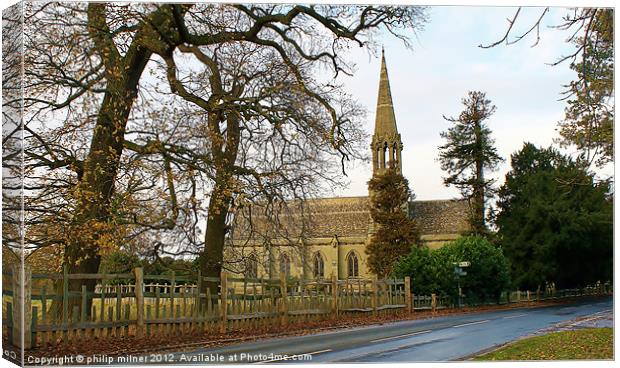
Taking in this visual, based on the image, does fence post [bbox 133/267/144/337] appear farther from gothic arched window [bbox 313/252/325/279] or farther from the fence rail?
gothic arched window [bbox 313/252/325/279]

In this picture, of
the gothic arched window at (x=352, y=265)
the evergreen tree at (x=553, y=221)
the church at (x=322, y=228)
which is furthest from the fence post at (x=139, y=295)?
the evergreen tree at (x=553, y=221)

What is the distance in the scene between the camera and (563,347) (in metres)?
13.1

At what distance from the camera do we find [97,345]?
1248 cm

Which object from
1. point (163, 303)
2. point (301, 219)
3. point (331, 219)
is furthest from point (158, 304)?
point (331, 219)

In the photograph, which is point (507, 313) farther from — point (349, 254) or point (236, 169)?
point (236, 169)

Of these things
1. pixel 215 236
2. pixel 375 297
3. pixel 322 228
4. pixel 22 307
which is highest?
pixel 322 228

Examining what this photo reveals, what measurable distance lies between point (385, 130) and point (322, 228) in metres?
3.39

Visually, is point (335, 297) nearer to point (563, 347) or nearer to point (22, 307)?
point (563, 347)

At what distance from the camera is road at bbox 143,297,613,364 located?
40.6ft

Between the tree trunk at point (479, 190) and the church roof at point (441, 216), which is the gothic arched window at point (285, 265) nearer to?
the church roof at point (441, 216)

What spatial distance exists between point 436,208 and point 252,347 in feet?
15.8

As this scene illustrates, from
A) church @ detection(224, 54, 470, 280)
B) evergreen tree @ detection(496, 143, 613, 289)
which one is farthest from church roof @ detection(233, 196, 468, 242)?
evergreen tree @ detection(496, 143, 613, 289)

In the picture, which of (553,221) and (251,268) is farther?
(553,221)

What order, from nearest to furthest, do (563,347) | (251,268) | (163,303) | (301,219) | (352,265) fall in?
(563,347), (163,303), (251,268), (301,219), (352,265)
